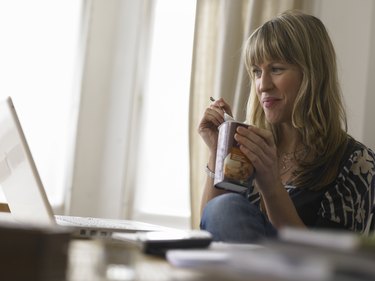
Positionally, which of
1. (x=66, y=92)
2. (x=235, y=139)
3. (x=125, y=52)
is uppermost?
(x=125, y=52)

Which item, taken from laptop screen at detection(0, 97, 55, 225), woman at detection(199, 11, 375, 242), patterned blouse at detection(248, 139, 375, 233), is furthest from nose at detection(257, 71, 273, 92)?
laptop screen at detection(0, 97, 55, 225)

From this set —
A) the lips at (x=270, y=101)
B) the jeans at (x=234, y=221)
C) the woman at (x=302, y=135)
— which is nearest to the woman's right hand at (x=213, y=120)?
the woman at (x=302, y=135)

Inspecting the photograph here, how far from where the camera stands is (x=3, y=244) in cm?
52

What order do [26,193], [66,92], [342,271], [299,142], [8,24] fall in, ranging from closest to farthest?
[342,271] → [26,193] → [299,142] → [8,24] → [66,92]

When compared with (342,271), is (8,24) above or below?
above

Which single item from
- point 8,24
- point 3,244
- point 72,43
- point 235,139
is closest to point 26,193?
point 235,139

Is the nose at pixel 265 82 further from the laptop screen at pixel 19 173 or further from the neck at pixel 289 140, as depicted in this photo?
the laptop screen at pixel 19 173

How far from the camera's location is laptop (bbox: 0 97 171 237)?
3.24ft

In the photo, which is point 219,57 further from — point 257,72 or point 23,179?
point 23,179

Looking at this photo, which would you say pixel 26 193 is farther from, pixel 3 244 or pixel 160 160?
pixel 160 160

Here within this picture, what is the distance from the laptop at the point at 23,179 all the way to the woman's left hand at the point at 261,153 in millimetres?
267

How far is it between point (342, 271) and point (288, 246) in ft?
0.15

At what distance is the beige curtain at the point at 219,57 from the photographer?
2.43 m

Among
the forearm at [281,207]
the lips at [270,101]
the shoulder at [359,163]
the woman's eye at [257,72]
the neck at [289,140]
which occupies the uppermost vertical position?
the woman's eye at [257,72]
